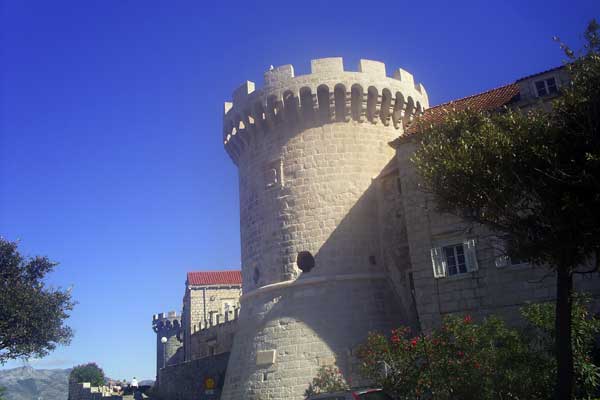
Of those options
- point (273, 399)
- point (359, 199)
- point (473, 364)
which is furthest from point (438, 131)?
point (273, 399)

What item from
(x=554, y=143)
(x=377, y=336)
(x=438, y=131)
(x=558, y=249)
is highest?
(x=438, y=131)

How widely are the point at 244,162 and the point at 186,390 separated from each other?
12472mm

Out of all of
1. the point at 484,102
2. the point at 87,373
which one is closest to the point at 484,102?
the point at 484,102

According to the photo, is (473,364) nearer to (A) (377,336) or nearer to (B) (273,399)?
(A) (377,336)

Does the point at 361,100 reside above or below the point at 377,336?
above

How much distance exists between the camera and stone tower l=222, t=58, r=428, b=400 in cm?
1834

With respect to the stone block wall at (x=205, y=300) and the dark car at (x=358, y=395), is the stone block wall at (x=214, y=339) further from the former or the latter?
the dark car at (x=358, y=395)

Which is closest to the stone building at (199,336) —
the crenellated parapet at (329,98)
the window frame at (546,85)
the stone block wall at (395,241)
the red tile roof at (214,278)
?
the red tile roof at (214,278)

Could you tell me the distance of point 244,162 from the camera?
22.4m

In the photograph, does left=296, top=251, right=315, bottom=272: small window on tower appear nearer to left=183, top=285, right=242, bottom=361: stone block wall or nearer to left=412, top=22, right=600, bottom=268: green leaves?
left=412, top=22, right=600, bottom=268: green leaves

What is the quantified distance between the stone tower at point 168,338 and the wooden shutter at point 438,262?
28949mm

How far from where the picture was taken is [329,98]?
20047 mm

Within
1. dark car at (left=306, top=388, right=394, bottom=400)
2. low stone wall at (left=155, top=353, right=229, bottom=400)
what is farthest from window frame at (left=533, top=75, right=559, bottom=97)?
low stone wall at (left=155, top=353, right=229, bottom=400)

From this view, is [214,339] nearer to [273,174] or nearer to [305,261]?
[305,261]
